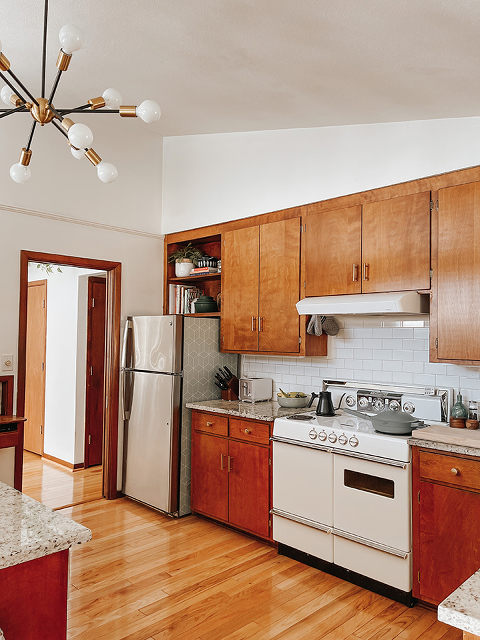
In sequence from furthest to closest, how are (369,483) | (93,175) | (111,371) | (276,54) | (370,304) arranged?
(111,371)
(93,175)
(370,304)
(369,483)
(276,54)

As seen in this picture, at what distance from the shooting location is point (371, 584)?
9.53 ft

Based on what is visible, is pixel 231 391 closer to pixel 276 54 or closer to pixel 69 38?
pixel 276 54

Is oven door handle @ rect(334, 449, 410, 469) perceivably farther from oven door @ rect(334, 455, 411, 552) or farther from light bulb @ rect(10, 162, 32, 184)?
light bulb @ rect(10, 162, 32, 184)

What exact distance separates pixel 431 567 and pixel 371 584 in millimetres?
426

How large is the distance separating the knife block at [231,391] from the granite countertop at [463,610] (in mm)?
3194

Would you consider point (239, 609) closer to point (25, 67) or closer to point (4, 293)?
point (4, 293)

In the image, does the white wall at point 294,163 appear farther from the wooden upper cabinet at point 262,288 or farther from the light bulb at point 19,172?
the light bulb at point 19,172

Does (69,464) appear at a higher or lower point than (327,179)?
lower

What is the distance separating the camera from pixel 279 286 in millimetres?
3867

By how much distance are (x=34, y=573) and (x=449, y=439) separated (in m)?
→ 2.06

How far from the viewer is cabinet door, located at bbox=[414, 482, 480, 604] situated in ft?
8.22

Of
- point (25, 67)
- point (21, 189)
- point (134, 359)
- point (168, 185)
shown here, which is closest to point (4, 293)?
point (21, 189)

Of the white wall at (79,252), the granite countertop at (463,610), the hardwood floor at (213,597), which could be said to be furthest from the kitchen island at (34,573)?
the white wall at (79,252)

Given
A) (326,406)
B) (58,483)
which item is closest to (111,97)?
(326,406)
